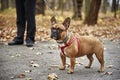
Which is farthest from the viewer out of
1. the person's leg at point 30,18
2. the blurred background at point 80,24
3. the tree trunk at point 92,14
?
the tree trunk at point 92,14

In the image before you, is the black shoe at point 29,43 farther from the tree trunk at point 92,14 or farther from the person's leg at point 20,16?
the tree trunk at point 92,14

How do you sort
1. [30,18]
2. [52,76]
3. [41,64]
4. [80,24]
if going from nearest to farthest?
[52,76]
[41,64]
[30,18]
[80,24]

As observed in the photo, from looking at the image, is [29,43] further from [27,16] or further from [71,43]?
[71,43]

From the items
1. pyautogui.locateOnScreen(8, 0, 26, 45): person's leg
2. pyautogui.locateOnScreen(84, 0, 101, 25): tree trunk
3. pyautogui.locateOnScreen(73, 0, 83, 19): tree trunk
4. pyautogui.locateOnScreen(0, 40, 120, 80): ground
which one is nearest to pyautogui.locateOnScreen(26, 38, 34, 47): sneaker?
pyautogui.locateOnScreen(0, 40, 120, 80): ground

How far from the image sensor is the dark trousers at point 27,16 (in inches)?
379

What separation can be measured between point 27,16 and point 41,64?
8.24ft

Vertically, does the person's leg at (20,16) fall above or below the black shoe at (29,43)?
above

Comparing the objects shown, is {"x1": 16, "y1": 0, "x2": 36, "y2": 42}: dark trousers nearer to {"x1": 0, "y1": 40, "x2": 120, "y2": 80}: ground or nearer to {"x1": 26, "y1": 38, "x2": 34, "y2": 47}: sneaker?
{"x1": 26, "y1": 38, "x2": 34, "y2": 47}: sneaker

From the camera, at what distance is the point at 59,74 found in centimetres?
655

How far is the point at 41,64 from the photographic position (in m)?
7.60

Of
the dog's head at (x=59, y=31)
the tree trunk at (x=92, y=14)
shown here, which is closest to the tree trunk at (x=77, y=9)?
the tree trunk at (x=92, y=14)

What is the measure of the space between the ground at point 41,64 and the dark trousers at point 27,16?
43 cm

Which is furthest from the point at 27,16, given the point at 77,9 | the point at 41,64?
the point at 77,9

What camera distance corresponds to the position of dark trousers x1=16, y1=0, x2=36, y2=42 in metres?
9.62
